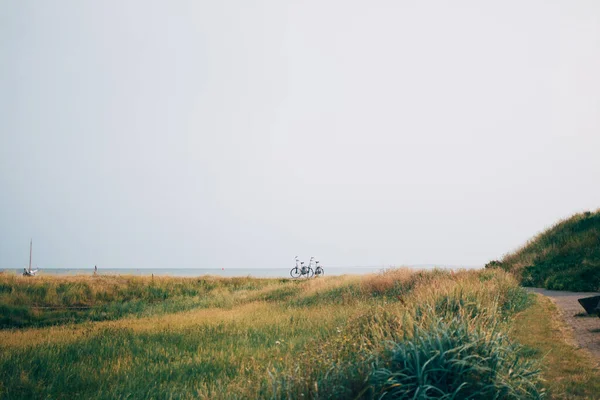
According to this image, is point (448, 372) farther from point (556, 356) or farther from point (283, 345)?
point (283, 345)

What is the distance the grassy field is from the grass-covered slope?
12.4ft

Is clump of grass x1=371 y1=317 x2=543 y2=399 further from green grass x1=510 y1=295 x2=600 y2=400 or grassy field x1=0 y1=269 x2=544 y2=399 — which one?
green grass x1=510 y1=295 x2=600 y2=400

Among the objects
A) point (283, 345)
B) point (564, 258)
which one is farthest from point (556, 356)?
point (564, 258)

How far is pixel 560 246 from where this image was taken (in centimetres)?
2264

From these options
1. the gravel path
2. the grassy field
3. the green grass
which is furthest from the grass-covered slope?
the green grass

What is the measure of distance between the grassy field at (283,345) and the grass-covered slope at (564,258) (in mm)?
3788

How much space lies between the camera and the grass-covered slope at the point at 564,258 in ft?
57.7

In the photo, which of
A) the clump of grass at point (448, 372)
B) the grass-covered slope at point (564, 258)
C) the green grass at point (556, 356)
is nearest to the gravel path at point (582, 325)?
the green grass at point (556, 356)

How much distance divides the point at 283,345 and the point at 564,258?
17.0 meters

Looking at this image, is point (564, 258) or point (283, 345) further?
point (564, 258)

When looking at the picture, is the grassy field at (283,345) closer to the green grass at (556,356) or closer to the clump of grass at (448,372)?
the clump of grass at (448,372)

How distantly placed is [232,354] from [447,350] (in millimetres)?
5648

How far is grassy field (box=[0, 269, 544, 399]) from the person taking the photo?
191 inches

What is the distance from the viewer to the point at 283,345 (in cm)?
980
